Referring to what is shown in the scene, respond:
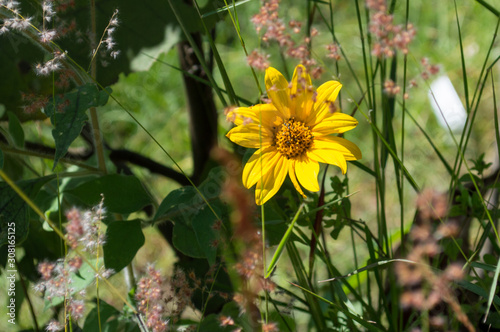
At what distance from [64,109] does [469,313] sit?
2.09 feet

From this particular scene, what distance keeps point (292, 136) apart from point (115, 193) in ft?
0.97

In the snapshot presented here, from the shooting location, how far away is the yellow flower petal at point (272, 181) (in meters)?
0.70

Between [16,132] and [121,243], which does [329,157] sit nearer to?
[121,243]

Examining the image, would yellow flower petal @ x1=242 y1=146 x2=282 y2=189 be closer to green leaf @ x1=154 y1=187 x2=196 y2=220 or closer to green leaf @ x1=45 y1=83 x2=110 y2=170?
green leaf @ x1=154 y1=187 x2=196 y2=220

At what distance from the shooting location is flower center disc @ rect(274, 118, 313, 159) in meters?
0.75

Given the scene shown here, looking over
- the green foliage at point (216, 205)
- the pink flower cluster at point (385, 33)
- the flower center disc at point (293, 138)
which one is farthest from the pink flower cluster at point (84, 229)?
the pink flower cluster at point (385, 33)

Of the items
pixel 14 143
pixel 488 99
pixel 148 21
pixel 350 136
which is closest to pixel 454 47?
pixel 488 99

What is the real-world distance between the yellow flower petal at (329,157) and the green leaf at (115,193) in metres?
0.28

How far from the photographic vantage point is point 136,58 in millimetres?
1082

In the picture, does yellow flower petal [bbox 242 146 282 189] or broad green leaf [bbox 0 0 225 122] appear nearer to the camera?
yellow flower petal [bbox 242 146 282 189]

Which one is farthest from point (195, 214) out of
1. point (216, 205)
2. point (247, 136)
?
point (247, 136)

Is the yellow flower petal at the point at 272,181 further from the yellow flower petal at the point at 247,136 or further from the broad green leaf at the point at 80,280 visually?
the broad green leaf at the point at 80,280

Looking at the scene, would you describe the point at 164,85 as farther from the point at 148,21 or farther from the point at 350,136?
the point at 148,21

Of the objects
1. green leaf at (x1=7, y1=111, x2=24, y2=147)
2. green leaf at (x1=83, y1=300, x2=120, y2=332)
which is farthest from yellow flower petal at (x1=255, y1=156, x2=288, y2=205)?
green leaf at (x1=7, y1=111, x2=24, y2=147)
